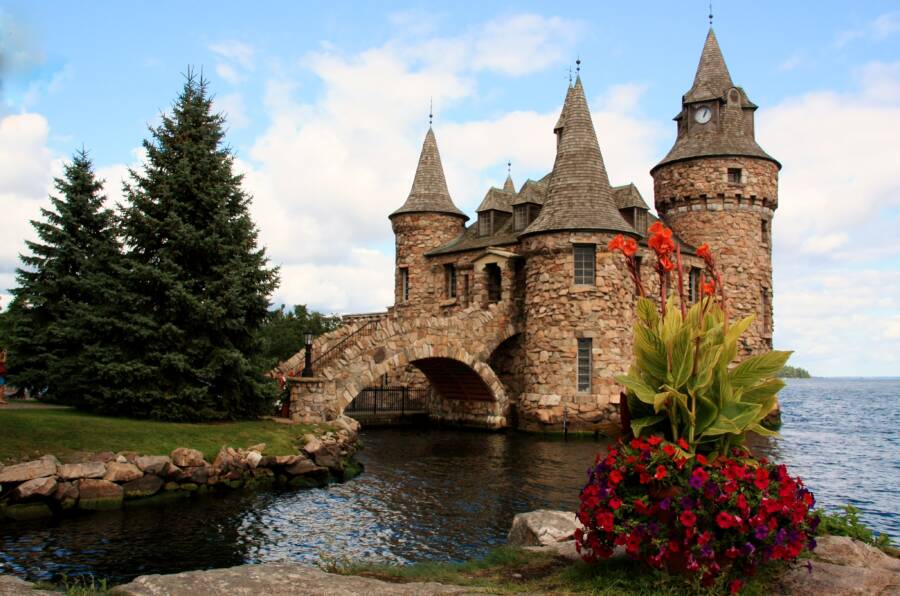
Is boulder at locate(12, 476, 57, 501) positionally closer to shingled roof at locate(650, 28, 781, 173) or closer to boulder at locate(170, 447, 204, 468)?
boulder at locate(170, 447, 204, 468)

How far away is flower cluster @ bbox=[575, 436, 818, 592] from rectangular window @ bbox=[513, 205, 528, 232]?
82.6ft

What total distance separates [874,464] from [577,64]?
18779mm

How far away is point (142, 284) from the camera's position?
17750 mm

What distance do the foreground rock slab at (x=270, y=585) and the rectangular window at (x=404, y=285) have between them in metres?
29.5

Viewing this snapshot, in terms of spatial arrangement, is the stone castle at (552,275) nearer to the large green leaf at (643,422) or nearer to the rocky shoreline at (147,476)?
the rocky shoreline at (147,476)

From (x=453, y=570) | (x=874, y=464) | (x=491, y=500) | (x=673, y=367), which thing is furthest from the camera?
(x=874, y=464)

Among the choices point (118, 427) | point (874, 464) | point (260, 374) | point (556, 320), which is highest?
point (556, 320)

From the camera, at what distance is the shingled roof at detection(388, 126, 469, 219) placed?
3519 cm

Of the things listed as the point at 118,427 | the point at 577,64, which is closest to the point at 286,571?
the point at 118,427

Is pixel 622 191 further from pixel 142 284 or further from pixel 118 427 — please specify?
pixel 118 427

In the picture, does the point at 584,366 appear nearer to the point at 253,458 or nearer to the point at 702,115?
the point at 253,458

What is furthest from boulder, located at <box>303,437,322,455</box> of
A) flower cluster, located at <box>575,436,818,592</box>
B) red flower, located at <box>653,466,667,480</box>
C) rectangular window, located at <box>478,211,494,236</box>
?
rectangular window, located at <box>478,211,494,236</box>

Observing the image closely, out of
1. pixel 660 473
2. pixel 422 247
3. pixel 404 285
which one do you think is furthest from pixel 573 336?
pixel 660 473

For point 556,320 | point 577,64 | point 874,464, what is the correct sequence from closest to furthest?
1. point 874,464
2. point 556,320
3. point 577,64
